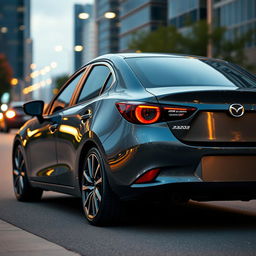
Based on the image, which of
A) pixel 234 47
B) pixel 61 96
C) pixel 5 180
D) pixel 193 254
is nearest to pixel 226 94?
pixel 193 254

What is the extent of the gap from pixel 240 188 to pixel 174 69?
1.46 m

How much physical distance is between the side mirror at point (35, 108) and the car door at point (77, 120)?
0.62 metres

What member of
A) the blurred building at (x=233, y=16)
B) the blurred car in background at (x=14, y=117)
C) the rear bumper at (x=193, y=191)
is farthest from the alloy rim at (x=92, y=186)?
the blurred building at (x=233, y=16)

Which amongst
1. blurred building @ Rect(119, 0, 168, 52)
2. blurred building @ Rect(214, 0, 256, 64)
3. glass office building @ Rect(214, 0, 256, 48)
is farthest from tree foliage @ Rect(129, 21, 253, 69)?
A: blurred building @ Rect(119, 0, 168, 52)

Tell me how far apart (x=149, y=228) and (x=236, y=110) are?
4.27 feet

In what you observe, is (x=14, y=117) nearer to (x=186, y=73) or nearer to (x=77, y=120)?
(x=77, y=120)

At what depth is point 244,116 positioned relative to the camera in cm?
655

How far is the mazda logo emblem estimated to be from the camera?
257 inches

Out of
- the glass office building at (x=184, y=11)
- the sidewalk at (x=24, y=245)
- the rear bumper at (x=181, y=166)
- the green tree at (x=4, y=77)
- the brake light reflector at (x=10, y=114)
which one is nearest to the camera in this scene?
the sidewalk at (x=24, y=245)

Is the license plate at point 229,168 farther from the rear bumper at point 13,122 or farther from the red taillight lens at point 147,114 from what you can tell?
the rear bumper at point 13,122

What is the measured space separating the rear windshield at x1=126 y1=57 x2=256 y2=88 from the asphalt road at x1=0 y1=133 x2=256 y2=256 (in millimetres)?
1171

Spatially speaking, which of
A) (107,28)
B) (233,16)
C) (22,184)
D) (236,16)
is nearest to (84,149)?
Answer: (22,184)

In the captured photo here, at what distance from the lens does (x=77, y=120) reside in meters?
7.59

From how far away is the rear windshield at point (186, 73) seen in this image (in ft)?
23.3
